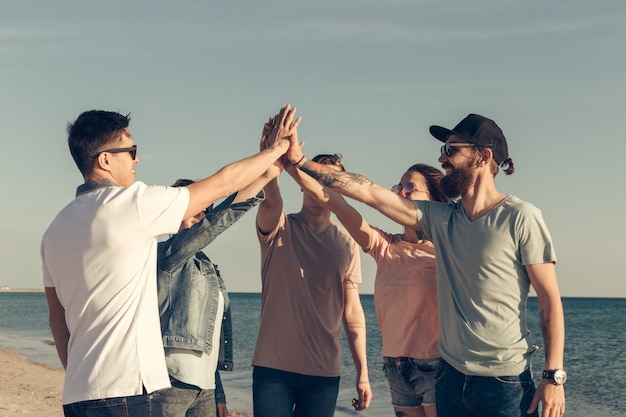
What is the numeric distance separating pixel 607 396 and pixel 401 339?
2041cm

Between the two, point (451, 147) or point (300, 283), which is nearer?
point (451, 147)

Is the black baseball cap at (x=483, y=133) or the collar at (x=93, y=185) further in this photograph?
the black baseball cap at (x=483, y=133)

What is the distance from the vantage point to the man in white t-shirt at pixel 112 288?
368 cm

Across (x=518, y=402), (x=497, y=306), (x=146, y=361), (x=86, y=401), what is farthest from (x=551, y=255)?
(x=86, y=401)

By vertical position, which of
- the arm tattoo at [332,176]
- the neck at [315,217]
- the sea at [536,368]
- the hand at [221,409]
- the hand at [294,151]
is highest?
the hand at [294,151]

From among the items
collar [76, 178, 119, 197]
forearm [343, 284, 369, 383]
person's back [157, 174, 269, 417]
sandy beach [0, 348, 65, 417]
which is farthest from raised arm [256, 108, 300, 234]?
sandy beach [0, 348, 65, 417]

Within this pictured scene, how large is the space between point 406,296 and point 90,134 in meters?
2.63

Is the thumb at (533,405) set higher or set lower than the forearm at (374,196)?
lower

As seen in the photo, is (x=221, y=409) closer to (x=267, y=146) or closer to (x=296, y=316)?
(x=296, y=316)

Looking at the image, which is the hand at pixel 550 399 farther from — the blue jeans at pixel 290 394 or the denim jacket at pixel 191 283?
the denim jacket at pixel 191 283

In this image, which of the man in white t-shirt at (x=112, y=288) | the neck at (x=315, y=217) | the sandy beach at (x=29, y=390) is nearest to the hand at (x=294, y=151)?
the neck at (x=315, y=217)

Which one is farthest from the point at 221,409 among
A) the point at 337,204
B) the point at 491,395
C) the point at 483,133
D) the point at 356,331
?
the point at 483,133

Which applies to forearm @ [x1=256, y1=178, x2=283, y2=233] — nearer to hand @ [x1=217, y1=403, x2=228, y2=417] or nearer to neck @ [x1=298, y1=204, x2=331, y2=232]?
neck @ [x1=298, y1=204, x2=331, y2=232]

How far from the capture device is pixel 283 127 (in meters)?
5.50
